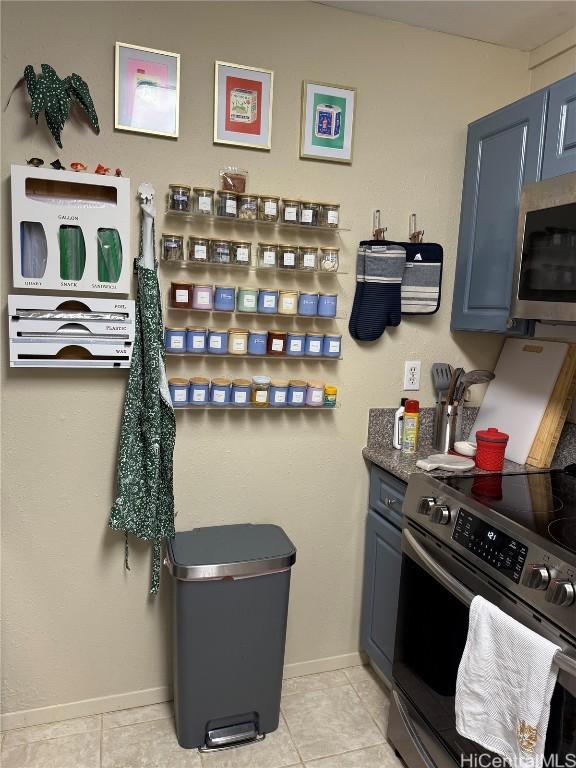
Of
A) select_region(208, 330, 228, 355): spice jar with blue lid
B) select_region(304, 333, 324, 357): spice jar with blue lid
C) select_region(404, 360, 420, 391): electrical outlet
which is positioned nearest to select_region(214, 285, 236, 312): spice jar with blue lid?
select_region(208, 330, 228, 355): spice jar with blue lid

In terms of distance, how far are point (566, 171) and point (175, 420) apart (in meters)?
1.46

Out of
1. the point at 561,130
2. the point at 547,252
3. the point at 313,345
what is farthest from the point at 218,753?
the point at 561,130

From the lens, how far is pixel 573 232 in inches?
61.5

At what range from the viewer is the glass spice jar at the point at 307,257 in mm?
1955

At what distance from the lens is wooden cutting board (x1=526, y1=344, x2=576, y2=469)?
2027 mm

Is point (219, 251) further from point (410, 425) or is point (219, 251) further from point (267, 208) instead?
point (410, 425)

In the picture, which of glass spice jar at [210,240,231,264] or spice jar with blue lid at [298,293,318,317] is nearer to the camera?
glass spice jar at [210,240,231,264]

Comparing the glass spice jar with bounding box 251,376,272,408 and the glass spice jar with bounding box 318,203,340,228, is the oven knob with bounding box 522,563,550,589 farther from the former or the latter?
the glass spice jar with bounding box 318,203,340,228

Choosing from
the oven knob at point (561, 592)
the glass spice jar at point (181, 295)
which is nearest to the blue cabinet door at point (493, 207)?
the oven knob at point (561, 592)

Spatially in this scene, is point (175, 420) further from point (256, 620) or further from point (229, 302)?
point (256, 620)

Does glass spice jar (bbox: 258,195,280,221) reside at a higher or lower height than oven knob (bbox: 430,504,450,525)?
higher

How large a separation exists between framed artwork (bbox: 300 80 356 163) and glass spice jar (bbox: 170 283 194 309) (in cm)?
63

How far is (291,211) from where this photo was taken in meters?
1.93

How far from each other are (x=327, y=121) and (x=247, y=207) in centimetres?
44
